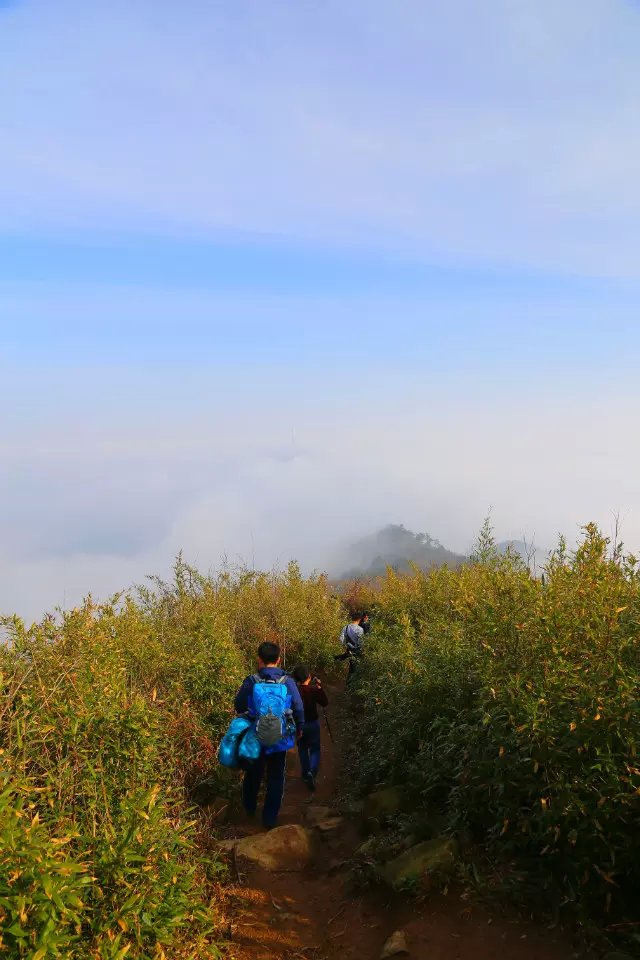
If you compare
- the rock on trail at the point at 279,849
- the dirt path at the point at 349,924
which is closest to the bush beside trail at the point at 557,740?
the dirt path at the point at 349,924

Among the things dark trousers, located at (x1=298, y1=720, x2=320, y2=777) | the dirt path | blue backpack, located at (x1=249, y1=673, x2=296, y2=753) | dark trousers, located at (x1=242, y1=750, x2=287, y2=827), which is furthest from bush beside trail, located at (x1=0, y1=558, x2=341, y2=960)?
dark trousers, located at (x1=298, y1=720, x2=320, y2=777)

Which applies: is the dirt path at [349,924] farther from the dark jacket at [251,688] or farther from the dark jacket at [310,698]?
the dark jacket at [310,698]

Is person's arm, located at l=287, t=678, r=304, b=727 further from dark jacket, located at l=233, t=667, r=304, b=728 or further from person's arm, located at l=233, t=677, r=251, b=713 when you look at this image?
person's arm, located at l=233, t=677, r=251, b=713

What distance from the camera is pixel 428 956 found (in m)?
4.07

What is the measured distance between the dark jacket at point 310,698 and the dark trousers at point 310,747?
4.0 inches

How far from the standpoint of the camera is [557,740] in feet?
13.9

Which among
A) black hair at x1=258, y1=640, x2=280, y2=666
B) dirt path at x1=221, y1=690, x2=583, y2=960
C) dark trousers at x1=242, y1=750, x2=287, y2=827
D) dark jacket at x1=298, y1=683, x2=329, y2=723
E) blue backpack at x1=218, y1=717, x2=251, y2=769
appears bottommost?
dirt path at x1=221, y1=690, x2=583, y2=960

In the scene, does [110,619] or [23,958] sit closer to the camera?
[23,958]

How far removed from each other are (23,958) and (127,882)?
2.43 ft

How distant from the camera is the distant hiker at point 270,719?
618cm

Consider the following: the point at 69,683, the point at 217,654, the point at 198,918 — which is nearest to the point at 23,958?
the point at 198,918

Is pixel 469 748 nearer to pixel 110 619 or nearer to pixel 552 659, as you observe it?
pixel 552 659

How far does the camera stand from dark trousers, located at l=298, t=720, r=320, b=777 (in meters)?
8.14

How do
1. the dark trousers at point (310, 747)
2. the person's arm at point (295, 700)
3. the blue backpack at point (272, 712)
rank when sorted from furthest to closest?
the dark trousers at point (310, 747) < the person's arm at point (295, 700) < the blue backpack at point (272, 712)
